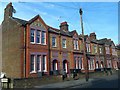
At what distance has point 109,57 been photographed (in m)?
50.5

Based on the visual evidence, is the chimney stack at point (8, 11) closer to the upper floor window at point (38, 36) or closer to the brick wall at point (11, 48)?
the brick wall at point (11, 48)

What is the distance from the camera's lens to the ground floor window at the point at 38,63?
83.1 feet

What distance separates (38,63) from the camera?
85.8ft

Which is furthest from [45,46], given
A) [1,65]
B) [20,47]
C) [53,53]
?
[1,65]

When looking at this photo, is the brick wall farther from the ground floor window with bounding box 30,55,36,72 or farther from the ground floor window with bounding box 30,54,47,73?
Answer: the ground floor window with bounding box 30,54,47,73

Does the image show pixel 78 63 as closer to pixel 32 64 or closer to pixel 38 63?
pixel 38 63

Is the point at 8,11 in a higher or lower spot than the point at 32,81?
higher

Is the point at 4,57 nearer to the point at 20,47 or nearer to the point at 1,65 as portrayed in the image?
the point at 1,65

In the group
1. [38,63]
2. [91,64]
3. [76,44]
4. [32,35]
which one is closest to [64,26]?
[76,44]

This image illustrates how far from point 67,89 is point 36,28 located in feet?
38.6

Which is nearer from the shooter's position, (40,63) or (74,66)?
(40,63)

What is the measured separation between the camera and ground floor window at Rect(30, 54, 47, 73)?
25328 millimetres

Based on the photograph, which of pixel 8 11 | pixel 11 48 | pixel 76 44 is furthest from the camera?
pixel 76 44

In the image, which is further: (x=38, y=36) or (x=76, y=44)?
(x=76, y=44)
